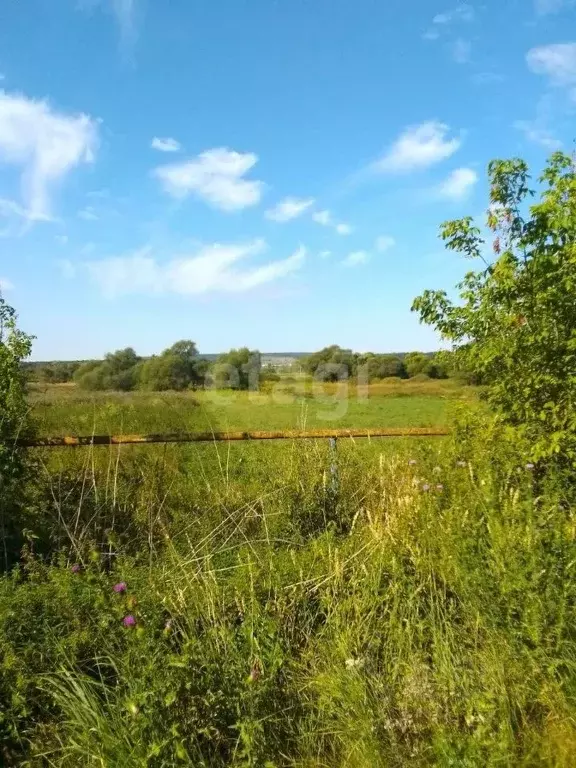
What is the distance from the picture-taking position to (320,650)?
3.40 meters

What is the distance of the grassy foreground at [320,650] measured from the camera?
2691mm

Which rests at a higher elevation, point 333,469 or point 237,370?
point 237,370

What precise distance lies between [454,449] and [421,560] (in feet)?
5.50

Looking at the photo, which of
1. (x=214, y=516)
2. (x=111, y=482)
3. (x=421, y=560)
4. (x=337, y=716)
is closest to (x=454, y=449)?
(x=421, y=560)

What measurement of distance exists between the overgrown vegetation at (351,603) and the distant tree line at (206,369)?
5.60 m

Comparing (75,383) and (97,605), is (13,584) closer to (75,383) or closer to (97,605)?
(97,605)

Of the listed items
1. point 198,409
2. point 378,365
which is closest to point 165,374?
point 198,409

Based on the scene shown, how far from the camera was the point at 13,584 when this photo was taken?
3.64 metres

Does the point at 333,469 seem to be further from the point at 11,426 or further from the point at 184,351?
the point at 184,351

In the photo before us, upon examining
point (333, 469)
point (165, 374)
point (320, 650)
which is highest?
point (165, 374)

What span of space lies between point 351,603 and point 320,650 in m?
0.35

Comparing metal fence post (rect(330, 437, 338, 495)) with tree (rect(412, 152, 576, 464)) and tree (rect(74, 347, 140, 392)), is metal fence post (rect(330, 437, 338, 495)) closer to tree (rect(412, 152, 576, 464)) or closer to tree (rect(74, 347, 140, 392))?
tree (rect(412, 152, 576, 464))

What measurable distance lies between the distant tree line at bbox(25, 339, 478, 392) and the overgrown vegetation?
560 centimetres

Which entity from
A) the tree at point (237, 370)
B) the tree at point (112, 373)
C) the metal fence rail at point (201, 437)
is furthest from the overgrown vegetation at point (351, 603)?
the tree at point (237, 370)
